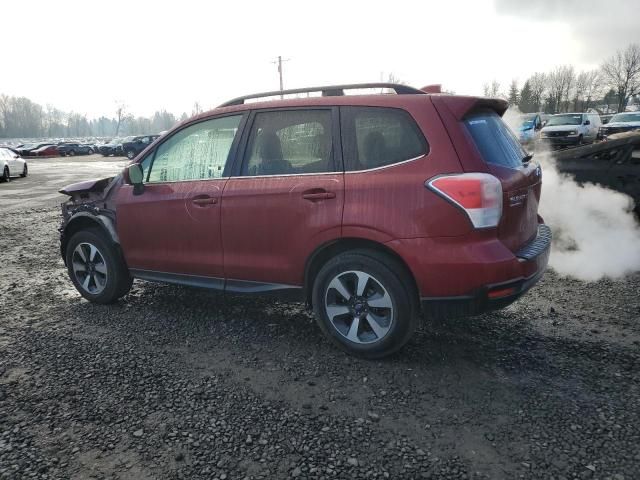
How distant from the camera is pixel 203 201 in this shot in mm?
3895

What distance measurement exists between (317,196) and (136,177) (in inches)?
72.4

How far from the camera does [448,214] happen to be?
2.98 meters

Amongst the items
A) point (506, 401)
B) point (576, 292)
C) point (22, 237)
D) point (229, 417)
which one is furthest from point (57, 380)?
point (22, 237)

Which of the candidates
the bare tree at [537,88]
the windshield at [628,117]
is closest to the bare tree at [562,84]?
the bare tree at [537,88]

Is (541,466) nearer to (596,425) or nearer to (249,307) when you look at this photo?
(596,425)

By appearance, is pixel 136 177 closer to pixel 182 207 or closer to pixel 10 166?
Result: pixel 182 207

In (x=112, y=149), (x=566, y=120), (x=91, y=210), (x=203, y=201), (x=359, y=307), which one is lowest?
(x=359, y=307)

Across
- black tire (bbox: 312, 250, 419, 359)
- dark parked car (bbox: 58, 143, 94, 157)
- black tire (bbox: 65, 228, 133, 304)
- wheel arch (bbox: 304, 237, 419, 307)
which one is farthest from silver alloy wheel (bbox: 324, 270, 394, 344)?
dark parked car (bbox: 58, 143, 94, 157)

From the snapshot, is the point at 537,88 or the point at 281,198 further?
the point at 537,88

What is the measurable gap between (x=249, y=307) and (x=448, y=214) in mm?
2331

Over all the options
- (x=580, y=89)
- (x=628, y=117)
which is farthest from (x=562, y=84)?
(x=628, y=117)

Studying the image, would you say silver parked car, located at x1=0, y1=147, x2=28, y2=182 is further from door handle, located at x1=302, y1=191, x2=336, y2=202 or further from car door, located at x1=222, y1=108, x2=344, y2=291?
door handle, located at x1=302, y1=191, x2=336, y2=202

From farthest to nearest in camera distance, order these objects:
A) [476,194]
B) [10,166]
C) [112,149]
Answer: [112,149]
[10,166]
[476,194]

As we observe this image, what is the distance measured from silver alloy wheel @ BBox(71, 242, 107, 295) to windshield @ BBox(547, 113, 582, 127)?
2129 centimetres
